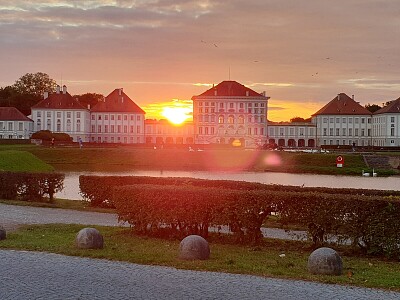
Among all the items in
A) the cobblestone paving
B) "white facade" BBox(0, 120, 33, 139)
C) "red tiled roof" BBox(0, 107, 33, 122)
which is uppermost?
"red tiled roof" BBox(0, 107, 33, 122)

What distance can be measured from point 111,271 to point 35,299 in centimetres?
178

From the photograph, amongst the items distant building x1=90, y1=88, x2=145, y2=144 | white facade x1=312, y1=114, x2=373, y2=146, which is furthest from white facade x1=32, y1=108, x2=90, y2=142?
white facade x1=312, y1=114, x2=373, y2=146

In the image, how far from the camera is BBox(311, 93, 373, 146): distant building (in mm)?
121688

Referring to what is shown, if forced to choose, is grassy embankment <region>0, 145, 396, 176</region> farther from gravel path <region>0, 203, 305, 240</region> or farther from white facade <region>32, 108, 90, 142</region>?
white facade <region>32, 108, 90, 142</region>

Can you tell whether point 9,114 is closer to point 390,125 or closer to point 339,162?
point 339,162

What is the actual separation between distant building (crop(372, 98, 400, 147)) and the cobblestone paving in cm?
11129

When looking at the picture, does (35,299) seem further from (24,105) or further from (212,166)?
(24,105)

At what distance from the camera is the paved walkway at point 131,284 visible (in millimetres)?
7773

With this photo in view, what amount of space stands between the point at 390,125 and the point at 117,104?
49.6m

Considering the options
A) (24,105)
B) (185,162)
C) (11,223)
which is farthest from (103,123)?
(11,223)

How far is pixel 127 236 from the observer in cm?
1269

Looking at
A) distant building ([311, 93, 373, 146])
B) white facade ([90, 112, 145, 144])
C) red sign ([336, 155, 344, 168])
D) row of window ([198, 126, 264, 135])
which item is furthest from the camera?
distant building ([311, 93, 373, 146])

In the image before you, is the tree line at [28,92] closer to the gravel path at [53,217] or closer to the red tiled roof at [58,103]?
the red tiled roof at [58,103]

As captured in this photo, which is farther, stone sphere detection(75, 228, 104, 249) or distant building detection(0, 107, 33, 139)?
distant building detection(0, 107, 33, 139)
